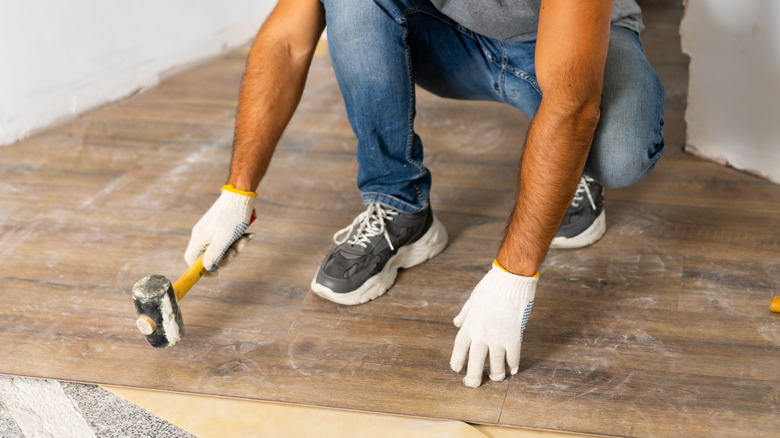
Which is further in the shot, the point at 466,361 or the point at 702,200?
the point at 702,200

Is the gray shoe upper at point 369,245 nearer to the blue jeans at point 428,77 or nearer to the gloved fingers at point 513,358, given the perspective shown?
the blue jeans at point 428,77

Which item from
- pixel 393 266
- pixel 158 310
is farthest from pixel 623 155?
pixel 158 310

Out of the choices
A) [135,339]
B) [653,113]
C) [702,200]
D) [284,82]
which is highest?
[284,82]

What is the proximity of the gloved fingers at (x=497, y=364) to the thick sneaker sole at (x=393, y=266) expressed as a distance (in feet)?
1.17

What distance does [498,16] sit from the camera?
1.47 metres

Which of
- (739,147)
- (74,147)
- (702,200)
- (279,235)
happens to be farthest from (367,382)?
(74,147)

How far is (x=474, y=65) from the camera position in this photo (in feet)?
5.27

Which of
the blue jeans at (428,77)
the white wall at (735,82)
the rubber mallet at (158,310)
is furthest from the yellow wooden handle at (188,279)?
the white wall at (735,82)

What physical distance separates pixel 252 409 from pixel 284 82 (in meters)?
0.65

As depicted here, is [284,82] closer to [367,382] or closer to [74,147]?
[367,382]

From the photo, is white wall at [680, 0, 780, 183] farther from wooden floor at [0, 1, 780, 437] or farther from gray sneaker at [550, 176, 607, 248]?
gray sneaker at [550, 176, 607, 248]

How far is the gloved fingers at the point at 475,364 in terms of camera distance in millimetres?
1302

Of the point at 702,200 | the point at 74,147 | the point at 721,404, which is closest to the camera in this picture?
the point at 721,404

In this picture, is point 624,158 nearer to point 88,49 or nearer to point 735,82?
point 735,82
